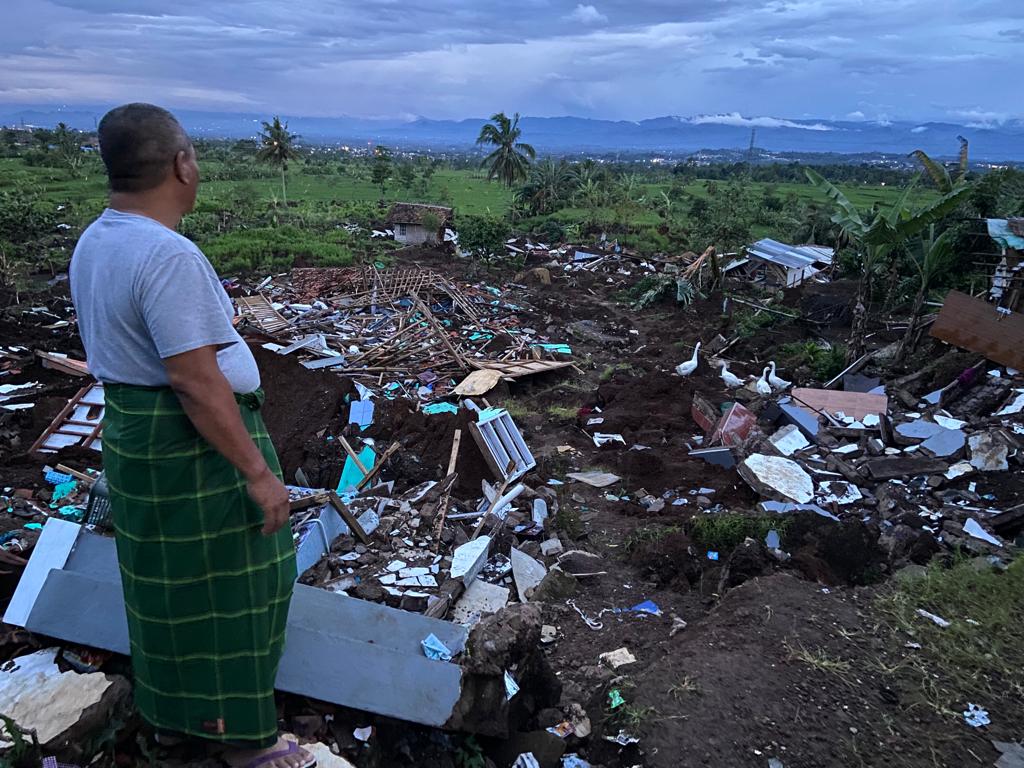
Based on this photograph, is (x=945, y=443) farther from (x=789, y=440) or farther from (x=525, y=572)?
(x=525, y=572)

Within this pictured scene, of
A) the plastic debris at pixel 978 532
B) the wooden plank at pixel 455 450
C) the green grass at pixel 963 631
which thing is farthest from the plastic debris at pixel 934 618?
the wooden plank at pixel 455 450

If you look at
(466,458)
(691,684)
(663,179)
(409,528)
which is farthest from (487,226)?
(663,179)

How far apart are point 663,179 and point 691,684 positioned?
54450 millimetres

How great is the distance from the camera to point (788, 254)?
16672 mm

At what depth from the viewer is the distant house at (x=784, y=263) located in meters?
16.0

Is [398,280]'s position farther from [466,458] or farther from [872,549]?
[872,549]

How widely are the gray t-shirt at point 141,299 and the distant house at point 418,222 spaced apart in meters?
20.7

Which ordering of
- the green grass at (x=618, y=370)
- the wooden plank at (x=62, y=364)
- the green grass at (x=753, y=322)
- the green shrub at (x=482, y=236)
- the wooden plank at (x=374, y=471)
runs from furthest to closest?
1. the green shrub at (x=482, y=236)
2. the green grass at (x=753, y=322)
3. the green grass at (x=618, y=370)
4. the wooden plank at (x=62, y=364)
5. the wooden plank at (x=374, y=471)

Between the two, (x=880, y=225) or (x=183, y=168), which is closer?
(x=183, y=168)

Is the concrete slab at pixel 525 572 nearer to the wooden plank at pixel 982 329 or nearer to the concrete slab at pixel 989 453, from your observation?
the concrete slab at pixel 989 453

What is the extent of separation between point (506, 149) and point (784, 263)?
1863 cm

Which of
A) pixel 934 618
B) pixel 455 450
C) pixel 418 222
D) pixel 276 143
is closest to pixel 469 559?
pixel 455 450

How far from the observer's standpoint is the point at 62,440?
6.53 metres

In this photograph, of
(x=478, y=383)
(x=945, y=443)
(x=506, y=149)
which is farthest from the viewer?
(x=506, y=149)
